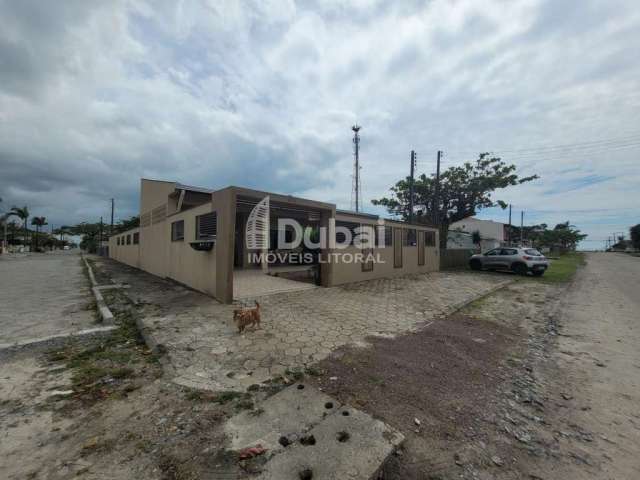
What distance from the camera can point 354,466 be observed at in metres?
1.71

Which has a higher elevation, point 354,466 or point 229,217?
point 229,217

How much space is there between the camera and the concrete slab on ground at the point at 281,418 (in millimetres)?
1976

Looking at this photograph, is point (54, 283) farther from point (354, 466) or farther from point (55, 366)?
point (354, 466)

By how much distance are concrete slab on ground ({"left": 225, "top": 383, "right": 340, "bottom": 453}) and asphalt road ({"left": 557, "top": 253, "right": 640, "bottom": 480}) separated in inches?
71.1

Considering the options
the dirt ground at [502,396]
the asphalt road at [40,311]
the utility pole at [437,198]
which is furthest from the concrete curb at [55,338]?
the utility pole at [437,198]

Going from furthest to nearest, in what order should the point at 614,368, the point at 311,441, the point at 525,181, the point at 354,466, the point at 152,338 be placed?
the point at 525,181 < the point at 152,338 < the point at 614,368 < the point at 311,441 < the point at 354,466

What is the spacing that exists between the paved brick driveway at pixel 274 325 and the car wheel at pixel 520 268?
21.1 ft

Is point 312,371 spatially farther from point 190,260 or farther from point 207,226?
point 190,260

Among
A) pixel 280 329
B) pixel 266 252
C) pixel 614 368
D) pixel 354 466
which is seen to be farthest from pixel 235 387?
pixel 266 252

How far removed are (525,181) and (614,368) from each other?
15631mm

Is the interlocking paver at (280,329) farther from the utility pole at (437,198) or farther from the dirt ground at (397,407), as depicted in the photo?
the utility pole at (437,198)

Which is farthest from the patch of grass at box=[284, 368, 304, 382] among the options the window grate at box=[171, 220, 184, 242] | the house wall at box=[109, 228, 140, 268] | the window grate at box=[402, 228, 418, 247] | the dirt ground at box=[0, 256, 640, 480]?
the house wall at box=[109, 228, 140, 268]

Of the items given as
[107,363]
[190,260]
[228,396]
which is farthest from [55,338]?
[190,260]

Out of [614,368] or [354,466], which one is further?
[614,368]
